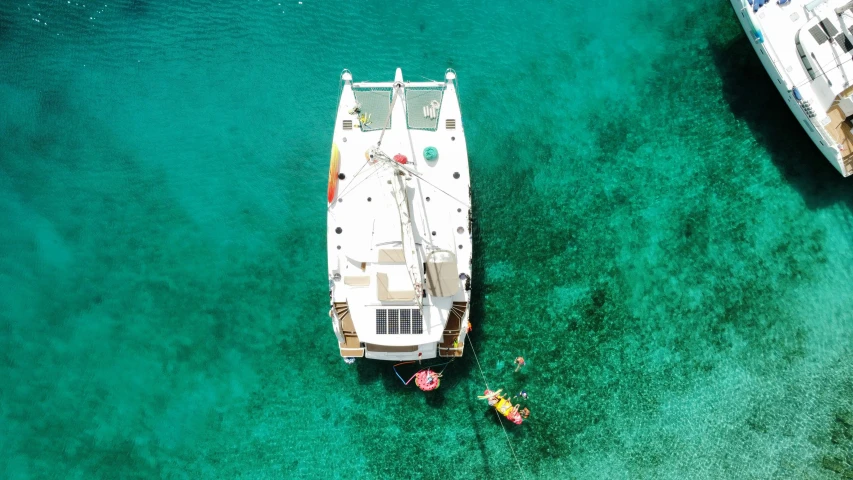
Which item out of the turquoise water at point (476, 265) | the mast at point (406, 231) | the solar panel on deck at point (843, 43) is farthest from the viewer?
the turquoise water at point (476, 265)

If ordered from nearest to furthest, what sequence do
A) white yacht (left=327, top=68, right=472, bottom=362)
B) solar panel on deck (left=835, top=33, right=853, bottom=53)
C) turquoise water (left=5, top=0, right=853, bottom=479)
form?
white yacht (left=327, top=68, right=472, bottom=362), solar panel on deck (left=835, top=33, right=853, bottom=53), turquoise water (left=5, top=0, right=853, bottom=479)

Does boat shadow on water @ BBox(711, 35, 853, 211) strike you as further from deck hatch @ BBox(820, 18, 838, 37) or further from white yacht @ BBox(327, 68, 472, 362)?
white yacht @ BBox(327, 68, 472, 362)

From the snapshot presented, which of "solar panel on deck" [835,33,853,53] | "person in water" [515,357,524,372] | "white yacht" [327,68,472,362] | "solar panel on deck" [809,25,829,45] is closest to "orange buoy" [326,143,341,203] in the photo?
"white yacht" [327,68,472,362]

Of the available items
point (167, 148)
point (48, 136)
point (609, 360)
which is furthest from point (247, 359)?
point (609, 360)

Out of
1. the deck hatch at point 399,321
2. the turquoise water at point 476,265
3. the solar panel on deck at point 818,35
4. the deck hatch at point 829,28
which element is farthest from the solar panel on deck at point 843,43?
the deck hatch at point 399,321

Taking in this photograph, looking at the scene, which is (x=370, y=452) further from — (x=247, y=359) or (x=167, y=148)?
(x=167, y=148)

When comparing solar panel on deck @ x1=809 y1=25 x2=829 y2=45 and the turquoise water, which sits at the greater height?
solar panel on deck @ x1=809 y1=25 x2=829 y2=45

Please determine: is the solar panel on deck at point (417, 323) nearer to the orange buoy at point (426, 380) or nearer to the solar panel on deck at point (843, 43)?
the orange buoy at point (426, 380)
